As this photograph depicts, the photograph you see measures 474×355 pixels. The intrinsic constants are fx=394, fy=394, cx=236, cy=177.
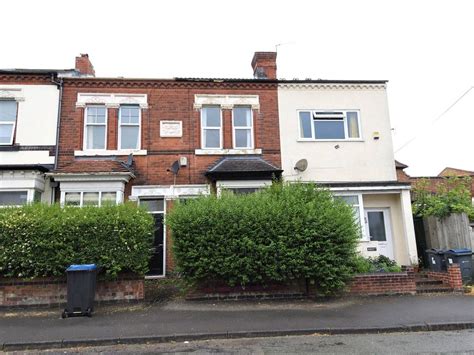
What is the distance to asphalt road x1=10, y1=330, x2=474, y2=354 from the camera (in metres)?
6.04

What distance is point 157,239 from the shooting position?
13102mm

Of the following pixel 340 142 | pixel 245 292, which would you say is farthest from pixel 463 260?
pixel 245 292

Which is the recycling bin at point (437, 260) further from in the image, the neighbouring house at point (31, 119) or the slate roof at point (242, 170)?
the neighbouring house at point (31, 119)

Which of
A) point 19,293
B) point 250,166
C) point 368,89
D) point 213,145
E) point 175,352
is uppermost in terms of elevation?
point 368,89

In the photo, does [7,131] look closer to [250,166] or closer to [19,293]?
[19,293]

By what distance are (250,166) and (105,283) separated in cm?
604

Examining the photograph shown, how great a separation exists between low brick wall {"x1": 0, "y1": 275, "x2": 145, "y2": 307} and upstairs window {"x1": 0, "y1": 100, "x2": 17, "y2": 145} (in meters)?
6.16

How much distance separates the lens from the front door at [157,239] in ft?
42.2

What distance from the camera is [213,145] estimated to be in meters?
14.2

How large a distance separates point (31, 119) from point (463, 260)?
14366 mm

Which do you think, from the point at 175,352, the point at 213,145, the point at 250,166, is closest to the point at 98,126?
the point at 213,145

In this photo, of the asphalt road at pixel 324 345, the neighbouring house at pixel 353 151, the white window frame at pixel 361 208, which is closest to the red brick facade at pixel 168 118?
the neighbouring house at pixel 353 151

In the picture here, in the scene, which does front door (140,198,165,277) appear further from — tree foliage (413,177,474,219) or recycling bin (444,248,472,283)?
tree foliage (413,177,474,219)

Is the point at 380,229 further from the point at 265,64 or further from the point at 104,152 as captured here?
the point at 104,152
